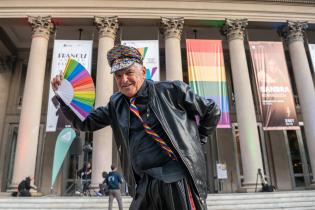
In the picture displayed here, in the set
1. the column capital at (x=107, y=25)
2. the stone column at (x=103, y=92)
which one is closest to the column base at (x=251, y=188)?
the stone column at (x=103, y=92)

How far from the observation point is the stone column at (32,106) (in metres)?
14.0

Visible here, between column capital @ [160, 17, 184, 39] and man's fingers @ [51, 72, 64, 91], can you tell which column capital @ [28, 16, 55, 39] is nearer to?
column capital @ [160, 17, 184, 39]

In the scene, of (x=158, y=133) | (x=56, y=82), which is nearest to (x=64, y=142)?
(x=56, y=82)

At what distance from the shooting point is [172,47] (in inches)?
627

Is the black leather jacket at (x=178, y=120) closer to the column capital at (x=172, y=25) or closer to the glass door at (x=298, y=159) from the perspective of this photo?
the column capital at (x=172, y=25)

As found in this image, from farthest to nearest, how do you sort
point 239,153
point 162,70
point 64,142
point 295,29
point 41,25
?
point 162,70
point 239,153
point 295,29
point 41,25
point 64,142

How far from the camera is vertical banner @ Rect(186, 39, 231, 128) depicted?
48.4 ft

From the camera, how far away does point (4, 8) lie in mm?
16547

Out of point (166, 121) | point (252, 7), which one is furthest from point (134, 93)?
point (252, 7)

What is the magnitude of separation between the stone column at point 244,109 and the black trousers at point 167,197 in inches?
523

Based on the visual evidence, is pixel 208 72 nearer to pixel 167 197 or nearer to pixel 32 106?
pixel 32 106

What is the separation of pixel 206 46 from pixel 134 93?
14459 millimetres

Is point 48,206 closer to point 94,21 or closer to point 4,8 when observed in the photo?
point 94,21

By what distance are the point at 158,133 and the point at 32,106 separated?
14227 mm
